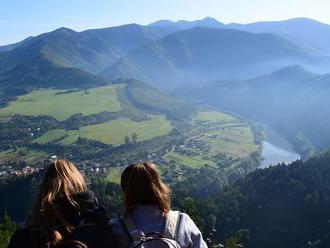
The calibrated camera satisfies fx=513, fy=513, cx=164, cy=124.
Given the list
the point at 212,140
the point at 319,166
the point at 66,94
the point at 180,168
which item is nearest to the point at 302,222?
the point at 319,166

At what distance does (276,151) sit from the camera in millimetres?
99500

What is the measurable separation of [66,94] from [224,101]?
217 feet

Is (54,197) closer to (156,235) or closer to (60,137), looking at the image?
(156,235)

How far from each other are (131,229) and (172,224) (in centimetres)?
34

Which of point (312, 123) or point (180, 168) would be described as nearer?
point (180, 168)

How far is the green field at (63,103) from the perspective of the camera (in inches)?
4601

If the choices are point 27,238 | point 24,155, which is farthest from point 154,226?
point 24,155

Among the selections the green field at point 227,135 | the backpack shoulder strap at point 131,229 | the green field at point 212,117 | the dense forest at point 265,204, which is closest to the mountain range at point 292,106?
the green field at point 227,135

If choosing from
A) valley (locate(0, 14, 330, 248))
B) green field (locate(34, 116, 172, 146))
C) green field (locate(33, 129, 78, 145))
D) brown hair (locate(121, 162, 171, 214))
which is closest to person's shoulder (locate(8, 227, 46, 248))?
brown hair (locate(121, 162, 171, 214))

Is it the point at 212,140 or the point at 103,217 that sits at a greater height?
the point at 103,217

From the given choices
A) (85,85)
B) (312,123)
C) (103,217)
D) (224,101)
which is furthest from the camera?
(224,101)

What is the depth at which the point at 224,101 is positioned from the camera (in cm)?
18900

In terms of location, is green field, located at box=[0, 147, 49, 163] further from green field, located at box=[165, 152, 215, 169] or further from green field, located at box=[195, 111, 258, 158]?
green field, located at box=[195, 111, 258, 158]

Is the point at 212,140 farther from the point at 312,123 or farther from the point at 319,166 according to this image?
the point at 312,123
